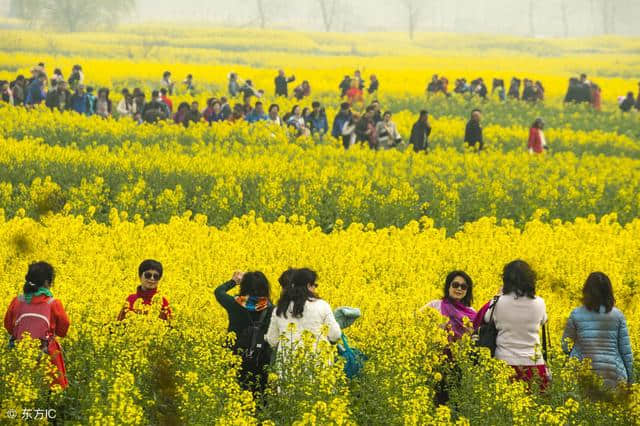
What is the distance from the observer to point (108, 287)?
12055 millimetres

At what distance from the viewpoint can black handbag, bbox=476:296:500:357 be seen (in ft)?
31.8

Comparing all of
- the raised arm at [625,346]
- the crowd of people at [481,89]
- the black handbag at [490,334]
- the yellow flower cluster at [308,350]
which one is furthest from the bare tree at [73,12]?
the raised arm at [625,346]

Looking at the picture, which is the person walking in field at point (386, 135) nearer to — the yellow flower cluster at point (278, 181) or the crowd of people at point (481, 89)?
the yellow flower cluster at point (278, 181)

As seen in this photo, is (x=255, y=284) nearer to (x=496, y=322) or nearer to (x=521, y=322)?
(x=496, y=322)

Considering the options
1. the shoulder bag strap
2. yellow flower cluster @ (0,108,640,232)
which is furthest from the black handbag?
yellow flower cluster @ (0,108,640,232)

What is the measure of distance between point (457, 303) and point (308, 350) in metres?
1.76

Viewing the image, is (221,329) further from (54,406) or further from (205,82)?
(205,82)

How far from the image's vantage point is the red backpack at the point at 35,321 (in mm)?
9164

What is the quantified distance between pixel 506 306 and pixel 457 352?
22.8 inches

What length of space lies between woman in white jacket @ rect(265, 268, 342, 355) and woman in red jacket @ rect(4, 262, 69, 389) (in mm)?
1733

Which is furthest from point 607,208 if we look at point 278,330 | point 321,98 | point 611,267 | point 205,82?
point 205,82

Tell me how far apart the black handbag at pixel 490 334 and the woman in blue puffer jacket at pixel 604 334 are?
58 centimetres

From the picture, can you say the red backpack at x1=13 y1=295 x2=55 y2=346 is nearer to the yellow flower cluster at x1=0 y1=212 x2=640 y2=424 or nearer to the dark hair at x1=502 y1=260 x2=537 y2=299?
the yellow flower cluster at x1=0 y1=212 x2=640 y2=424

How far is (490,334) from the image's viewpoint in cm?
971
